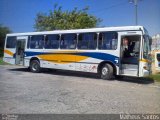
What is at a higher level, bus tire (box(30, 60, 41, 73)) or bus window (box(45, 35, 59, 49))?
bus window (box(45, 35, 59, 49))

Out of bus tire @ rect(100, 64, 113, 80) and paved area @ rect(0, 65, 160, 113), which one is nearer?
paved area @ rect(0, 65, 160, 113)

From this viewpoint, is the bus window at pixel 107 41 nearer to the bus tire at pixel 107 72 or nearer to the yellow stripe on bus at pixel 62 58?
the bus tire at pixel 107 72

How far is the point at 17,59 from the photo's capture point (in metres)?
20.7

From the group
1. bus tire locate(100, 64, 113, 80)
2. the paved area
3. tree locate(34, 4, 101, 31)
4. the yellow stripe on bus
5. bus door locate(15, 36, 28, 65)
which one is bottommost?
the paved area

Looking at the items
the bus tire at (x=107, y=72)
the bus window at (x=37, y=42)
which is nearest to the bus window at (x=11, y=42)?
the bus window at (x=37, y=42)

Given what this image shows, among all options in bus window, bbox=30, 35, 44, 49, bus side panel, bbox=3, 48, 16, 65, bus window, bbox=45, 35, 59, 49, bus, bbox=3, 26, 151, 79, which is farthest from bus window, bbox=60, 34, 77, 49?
bus side panel, bbox=3, 48, 16, 65

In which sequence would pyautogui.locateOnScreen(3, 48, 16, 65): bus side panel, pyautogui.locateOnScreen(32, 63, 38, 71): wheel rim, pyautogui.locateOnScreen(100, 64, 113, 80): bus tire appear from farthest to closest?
pyautogui.locateOnScreen(3, 48, 16, 65): bus side panel, pyautogui.locateOnScreen(32, 63, 38, 71): wheel rim, pyautogui.locateOnScreen(100, 64, 113, 80): bus tire

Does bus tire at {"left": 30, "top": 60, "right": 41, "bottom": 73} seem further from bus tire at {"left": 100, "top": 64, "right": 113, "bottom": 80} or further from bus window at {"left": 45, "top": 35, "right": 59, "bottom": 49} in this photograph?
bus tire at {"left": 100, "top": 64, "right": 113, "bottom": 80}

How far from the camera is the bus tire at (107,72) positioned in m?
15.6

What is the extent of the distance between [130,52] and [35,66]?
6.95 metres

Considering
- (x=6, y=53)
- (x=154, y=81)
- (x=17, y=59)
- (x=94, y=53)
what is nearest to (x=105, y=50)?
(x=94, y=53)

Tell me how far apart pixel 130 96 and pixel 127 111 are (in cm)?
246

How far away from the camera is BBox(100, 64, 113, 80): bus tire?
614 inches

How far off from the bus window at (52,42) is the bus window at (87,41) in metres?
1.89
